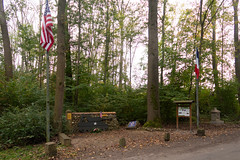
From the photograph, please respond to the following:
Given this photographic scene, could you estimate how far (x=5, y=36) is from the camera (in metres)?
13.9

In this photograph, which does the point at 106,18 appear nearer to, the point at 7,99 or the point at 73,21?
the point at 73,21

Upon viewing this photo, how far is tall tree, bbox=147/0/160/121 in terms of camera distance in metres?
11.5

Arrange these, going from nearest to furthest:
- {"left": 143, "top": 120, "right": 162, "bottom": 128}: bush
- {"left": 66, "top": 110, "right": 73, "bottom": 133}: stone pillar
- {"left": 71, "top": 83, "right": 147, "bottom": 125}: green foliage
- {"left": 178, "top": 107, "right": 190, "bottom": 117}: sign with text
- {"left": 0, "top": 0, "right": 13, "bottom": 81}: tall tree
A: {"left": 178, "top": 107, "right": 190, "bottom": 117}: sign with text → {"left": 66, "top": 110, "right": 73, "bottom": 133}: stone pillar → {"left": 143, "top": 120, "right": 162, "bottom": 128}: bush → {"left": 0, "top": 0, "right": 13, "bottom": 81}: tall tree → {"left": 71, "top": 83, "right": 147, "bottom": 125}: green foliage

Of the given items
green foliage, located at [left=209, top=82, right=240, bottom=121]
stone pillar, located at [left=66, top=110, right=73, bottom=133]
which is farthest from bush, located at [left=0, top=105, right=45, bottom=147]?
green foliage, located at [left=209, top=82, right=240, bottom=121]

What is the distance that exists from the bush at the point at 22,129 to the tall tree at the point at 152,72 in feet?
20.6

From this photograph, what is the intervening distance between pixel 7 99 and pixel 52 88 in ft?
10.7

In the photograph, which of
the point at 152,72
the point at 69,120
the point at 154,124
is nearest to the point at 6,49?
the point at 69,120

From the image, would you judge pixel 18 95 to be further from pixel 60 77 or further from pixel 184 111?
pixel 184 111

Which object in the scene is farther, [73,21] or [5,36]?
[5,36]

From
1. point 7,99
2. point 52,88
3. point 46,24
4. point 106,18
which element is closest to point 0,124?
point 7,99

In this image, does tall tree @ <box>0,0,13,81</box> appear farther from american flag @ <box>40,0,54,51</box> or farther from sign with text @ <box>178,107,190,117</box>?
sign with text @ <box>178,107,190,117</box>

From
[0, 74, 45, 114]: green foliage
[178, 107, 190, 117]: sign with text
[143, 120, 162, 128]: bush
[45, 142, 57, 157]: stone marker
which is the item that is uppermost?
[0, 74, 45, 114]: green foliage

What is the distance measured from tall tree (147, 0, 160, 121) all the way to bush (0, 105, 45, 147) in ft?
20.6

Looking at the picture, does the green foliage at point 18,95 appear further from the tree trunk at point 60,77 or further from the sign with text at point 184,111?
the sign with text at point 184,111
